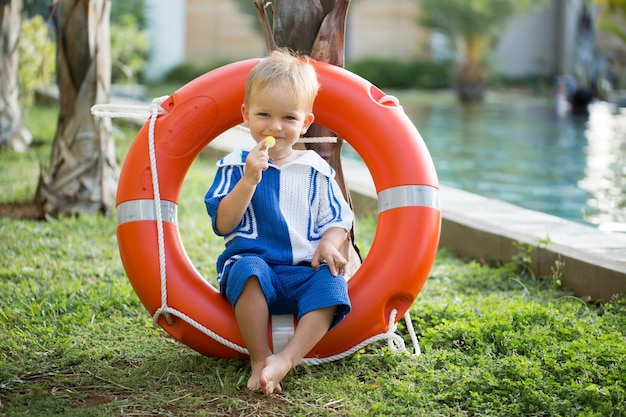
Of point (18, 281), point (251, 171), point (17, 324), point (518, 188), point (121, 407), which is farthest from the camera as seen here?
point (518, 188)

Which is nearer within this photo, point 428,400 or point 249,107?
point 428,400

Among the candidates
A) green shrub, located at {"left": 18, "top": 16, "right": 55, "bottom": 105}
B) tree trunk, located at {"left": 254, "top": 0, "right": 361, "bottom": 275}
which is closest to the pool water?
tree trunk, located at {"left": 254, "top": 0, "right": 361, "bottom": 275}

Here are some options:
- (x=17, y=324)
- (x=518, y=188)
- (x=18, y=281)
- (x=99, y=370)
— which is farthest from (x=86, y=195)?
(x=518, y=188)

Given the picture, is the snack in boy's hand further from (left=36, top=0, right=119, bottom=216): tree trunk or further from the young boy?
(left=36, top=0, right=119, bottom=216): tree trunk

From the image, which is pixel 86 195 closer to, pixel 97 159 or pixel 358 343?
pixel 97 159

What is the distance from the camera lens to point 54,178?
12.9 feet

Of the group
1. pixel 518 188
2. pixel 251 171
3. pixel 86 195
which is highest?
pixel 251 171

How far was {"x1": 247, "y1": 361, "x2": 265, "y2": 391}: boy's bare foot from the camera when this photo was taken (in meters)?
2.03

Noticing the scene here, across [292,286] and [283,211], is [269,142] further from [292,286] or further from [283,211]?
[292,286]

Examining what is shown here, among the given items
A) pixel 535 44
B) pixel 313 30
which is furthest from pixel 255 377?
pixel 535 44

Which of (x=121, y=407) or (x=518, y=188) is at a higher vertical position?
(x=121, y=407)

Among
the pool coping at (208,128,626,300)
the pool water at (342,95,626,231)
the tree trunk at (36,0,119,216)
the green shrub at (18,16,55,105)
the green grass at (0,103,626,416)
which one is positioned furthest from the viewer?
the green shrub at (18,16,55,105)

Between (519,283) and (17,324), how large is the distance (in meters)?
1.66

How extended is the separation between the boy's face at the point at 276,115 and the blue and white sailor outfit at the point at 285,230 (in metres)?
0.10
